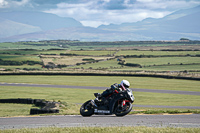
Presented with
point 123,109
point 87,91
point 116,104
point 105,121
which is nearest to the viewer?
point 123,109

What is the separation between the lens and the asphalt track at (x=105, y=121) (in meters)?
17.6

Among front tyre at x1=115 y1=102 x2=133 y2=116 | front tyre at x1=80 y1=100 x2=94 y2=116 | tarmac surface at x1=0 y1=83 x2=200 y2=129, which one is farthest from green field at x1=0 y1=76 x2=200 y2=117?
front tyre at x1=115 y1=102 x2=133 y2=116

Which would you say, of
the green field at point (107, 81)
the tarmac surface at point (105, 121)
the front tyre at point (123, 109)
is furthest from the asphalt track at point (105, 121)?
the green field at point (107, 81)

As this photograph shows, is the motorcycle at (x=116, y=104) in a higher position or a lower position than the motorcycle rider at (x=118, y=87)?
lower

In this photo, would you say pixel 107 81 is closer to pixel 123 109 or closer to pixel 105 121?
pixel 105 121

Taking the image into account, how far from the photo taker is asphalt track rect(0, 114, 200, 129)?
17.6 m

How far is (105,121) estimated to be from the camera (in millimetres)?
18797

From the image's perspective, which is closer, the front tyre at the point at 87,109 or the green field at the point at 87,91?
the front tyre at the point at 87,109

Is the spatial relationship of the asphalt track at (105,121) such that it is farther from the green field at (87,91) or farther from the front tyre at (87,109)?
the green field at (87,91)

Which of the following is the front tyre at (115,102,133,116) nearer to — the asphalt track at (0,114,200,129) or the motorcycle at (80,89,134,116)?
the motorcycle at (80,89,134,116)

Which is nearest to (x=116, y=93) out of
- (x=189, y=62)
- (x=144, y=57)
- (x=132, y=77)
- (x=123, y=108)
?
(x=123, y=108)

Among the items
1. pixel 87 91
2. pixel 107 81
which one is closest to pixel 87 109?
pixel 87 91

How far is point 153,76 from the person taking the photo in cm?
7238

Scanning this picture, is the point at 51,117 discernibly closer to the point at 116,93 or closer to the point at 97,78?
the point at 116,93
